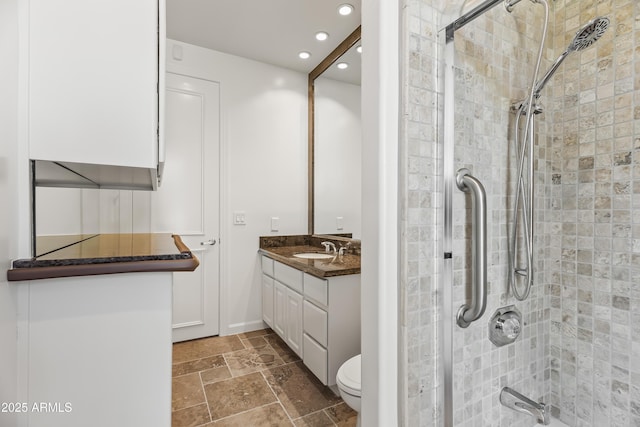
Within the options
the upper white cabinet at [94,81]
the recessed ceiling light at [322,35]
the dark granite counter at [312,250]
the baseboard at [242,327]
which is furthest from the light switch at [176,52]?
the baseboard at [242,327]

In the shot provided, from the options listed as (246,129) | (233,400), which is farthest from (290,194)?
(233,400)

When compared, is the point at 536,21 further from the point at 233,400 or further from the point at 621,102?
the point at 233,400

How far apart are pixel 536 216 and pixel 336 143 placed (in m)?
2.03

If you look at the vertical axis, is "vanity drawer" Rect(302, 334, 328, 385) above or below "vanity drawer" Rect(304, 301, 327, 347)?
below

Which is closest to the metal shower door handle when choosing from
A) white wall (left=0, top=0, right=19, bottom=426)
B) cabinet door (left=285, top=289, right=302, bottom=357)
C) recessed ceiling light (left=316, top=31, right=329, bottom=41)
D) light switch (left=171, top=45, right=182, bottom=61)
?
white wall (left=0, top=0, right=19, bottom=426)

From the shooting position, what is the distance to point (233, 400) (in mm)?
1907

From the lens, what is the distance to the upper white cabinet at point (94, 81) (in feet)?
2.85

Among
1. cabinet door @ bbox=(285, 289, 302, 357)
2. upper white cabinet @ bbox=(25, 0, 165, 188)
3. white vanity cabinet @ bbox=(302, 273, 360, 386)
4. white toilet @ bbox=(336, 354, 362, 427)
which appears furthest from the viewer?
cabinet door @ bbox=(285, 289, 302, 357)

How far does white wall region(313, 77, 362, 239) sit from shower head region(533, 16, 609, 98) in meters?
1.56

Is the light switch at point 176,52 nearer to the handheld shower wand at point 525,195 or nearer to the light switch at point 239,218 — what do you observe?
the light switch at point 239,218

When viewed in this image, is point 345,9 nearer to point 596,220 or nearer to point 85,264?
point 596,220

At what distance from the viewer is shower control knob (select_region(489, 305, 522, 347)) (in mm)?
1135

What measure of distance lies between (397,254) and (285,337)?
6.17 feet

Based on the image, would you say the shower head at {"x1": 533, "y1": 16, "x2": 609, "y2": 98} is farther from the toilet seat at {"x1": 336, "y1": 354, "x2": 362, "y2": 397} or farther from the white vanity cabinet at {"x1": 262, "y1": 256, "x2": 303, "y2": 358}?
the white vanity cabinet at {"x1": 262, "y1": 256, "x2": 303, "y2": 358}
